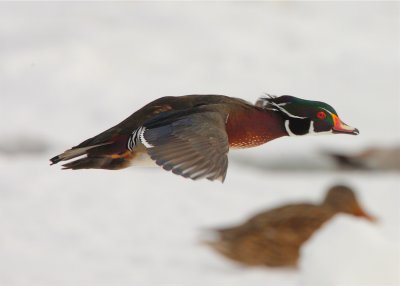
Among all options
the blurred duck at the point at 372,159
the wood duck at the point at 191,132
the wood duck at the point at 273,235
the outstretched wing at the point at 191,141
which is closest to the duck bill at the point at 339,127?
the wood duck at the point at 191,132

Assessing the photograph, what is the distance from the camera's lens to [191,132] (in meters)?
1.76

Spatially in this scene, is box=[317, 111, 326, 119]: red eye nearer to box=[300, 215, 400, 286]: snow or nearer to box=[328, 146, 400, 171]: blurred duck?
box=[300, 215, 400, 286]: snow

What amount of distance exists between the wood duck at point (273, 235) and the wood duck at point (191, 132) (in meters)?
3.45

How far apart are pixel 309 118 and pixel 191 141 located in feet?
0.71

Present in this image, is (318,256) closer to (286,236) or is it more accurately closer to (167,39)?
(286,236)

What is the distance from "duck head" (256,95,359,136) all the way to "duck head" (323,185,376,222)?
4.00 metres

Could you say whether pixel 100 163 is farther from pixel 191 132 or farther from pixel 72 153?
pixel 191 132

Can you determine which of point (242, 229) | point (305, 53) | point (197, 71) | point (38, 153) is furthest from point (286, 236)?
point (305, 53)

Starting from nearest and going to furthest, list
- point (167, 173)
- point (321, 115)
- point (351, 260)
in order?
point (321, 115) < point (351, 260) < point (167, 173)

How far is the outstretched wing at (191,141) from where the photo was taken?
5.54ft


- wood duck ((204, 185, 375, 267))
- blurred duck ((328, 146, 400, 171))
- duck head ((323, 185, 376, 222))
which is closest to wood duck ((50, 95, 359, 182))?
wood duck ((204, 185, 375, 267))

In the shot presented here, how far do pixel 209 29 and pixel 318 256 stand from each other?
15.6 feet

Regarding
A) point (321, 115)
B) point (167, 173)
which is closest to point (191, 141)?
point (321, 115)

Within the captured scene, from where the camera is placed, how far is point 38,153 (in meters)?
6.00
